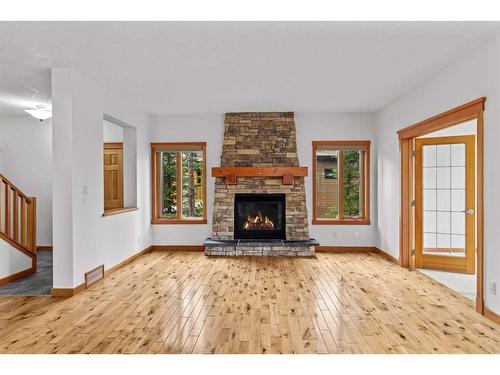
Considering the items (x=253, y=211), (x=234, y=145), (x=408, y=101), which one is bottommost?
(x=253, y=211)

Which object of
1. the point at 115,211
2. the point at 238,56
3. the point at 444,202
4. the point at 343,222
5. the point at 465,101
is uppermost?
the point at 238,56

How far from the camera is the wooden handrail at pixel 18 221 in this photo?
5.06 meters

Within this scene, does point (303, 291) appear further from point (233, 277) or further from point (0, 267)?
point (0, 267)

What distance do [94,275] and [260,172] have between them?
3.32 m

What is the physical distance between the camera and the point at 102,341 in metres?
2.90

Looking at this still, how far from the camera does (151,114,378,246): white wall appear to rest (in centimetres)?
699

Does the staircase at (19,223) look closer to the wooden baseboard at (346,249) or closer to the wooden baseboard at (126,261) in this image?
the wooden baseboard at (126,261)

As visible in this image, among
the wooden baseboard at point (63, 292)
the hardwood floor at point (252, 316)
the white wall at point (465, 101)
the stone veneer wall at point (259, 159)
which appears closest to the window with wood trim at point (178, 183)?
the stone veneer wall at point (259, 159)

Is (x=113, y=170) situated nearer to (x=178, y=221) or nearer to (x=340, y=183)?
(x=178, y=221)

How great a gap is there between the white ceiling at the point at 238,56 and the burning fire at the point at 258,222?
2.34 m

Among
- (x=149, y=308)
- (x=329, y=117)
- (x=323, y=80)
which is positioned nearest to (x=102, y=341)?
(x=149, y=308)

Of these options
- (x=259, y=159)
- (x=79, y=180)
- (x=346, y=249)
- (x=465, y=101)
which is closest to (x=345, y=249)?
(x=346, y=249)

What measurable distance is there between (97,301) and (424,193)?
16.0 feet

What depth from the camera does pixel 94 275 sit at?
468 cm
